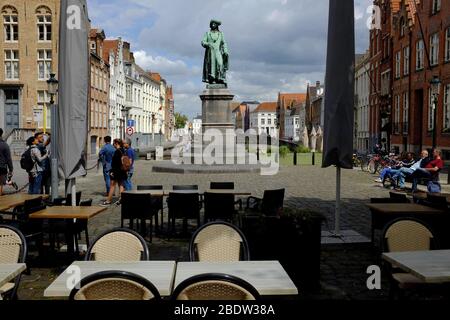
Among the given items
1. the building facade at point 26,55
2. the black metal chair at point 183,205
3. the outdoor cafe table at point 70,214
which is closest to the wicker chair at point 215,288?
the outdoor cafe table at point 70,214

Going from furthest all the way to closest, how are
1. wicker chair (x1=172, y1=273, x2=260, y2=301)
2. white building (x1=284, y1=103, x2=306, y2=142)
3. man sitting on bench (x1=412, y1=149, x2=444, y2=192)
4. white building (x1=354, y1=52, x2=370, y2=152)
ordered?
white building (x1=284, y1=103, x2=306, y2=142) < white building (x1=354, y1=52, x2=370, y2=152) < man sitting on bench (x1=412, y1=149, x2=444, y2=192) < wicker chair (x1=172, y1=273, x2=260, y2=301)

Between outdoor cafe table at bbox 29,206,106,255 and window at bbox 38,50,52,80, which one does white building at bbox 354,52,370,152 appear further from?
outdoor cafe table at bbox 29,206,106,255

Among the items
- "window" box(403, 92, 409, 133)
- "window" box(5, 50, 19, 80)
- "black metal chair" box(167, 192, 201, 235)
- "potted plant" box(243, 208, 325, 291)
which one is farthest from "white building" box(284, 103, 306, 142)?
"potted plant" box(243, 208, 325, 291)

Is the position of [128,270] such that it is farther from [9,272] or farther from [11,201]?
[11,201]

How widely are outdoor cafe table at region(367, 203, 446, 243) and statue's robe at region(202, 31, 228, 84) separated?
18715 mm

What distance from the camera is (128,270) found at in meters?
4.09

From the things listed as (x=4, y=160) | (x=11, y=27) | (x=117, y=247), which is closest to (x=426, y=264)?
(x=117, y=247)

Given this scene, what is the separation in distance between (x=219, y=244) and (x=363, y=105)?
2075 inches

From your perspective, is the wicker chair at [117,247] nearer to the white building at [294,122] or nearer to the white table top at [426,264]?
the white table top at [426,264]

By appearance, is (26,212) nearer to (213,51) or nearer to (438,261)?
(438,261)

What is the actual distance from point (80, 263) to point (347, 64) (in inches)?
217

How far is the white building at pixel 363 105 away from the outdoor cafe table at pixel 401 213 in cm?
4490

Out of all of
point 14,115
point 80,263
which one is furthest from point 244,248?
point 14,115

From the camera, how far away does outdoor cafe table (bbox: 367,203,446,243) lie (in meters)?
7.43
